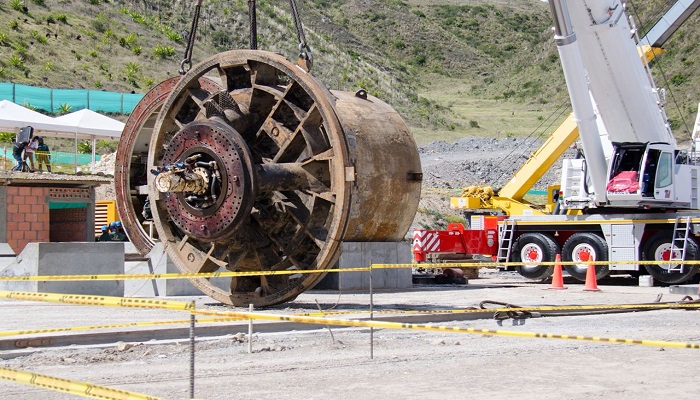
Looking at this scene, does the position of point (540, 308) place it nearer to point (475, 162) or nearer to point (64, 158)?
point (64, 158)

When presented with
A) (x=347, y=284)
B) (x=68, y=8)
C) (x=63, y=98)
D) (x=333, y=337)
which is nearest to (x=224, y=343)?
(x=333, y=337)

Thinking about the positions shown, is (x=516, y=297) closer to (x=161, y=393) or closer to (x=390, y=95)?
(x=161, y=393)

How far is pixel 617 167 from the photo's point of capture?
75.0ft

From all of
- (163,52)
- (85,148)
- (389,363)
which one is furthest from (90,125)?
(163,52)

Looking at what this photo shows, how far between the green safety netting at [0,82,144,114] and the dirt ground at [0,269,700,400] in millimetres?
28978

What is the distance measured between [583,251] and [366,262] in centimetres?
776

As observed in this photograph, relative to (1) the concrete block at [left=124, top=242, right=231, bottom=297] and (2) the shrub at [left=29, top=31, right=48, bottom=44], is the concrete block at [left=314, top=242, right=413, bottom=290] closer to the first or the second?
(1) the concrete block at [left=124, top=242, right=231, bottom=297]

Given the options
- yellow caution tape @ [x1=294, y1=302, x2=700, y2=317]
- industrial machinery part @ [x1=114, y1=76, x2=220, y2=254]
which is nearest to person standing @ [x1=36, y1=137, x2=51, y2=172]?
industrial machinery part @ [x1=114, y1=76, x2=220, y2=254]

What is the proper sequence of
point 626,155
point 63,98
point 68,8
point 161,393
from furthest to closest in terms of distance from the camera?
point 68,8, point 63,98, point 626,155, point 161,393

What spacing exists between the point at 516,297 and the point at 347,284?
10.6 feet

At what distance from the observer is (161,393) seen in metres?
7.83

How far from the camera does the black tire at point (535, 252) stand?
24562 millimetres

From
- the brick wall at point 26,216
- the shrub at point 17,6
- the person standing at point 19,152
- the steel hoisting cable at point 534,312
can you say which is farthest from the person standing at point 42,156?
the shrub at point 17,6

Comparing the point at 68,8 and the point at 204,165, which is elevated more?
the point at 68,8
